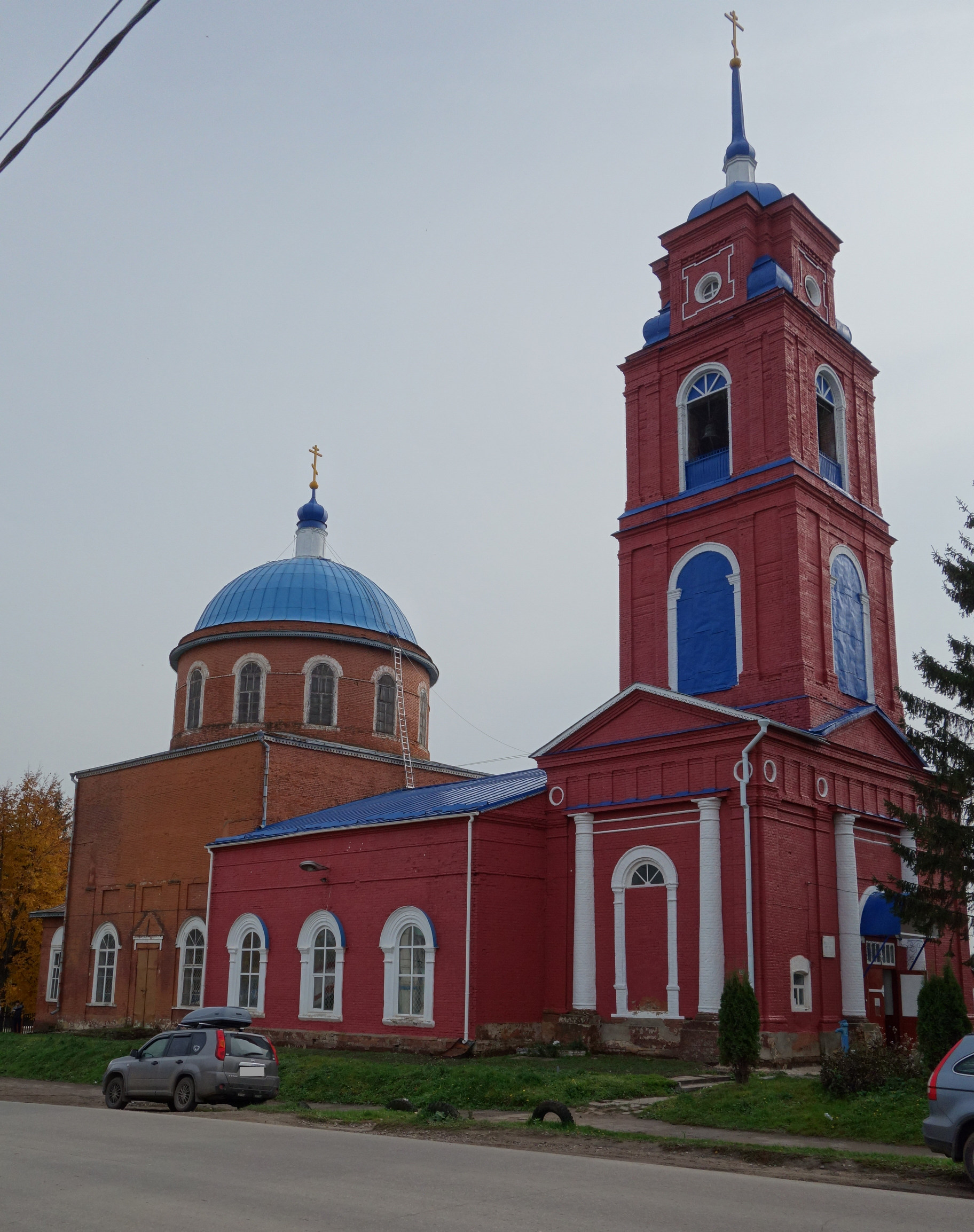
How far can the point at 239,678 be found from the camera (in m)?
36.5

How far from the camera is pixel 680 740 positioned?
75.0 ft

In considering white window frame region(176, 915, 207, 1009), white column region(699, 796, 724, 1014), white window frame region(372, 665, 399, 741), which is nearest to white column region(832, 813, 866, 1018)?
white column region(699, 796, 724, 1014)

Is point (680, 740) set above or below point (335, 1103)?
above

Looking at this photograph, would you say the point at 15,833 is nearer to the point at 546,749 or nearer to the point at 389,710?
the point at 389,710

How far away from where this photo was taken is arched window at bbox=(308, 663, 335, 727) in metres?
36.0

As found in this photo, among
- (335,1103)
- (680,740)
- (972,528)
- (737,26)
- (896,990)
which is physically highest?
(737,26)

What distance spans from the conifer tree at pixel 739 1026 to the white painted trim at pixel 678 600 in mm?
7912

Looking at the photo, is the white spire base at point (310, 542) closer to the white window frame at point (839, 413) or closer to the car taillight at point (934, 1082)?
the white window frame at point (839, 413)

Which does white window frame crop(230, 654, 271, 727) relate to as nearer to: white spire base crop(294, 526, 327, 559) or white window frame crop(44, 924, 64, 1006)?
white spire base crop(294, 526, 327, 559)

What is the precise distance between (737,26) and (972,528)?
18212mm

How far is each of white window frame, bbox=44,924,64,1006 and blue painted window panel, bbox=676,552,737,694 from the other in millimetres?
23142

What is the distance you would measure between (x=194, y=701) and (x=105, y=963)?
8277 millimetres

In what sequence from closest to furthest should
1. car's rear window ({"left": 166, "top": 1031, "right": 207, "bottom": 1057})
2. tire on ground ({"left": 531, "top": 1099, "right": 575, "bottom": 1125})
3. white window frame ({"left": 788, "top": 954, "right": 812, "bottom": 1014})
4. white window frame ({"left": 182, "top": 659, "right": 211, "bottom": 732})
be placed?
1. tire on ground ({"left": 531, "top": 1099, "right": 575, "bottom": 1125})
2. car's rear window ({"left": 166, "top": 1031, "right": 207, "bottom": 1057})
3. white window frame ({"left": 788, "top": 954, "right": 812, "bottom": 1014})
4. white window frame ({"left": 182, "top": 659, "right": 211, "bottom": 732})

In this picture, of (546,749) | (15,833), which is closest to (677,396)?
(546,749)
